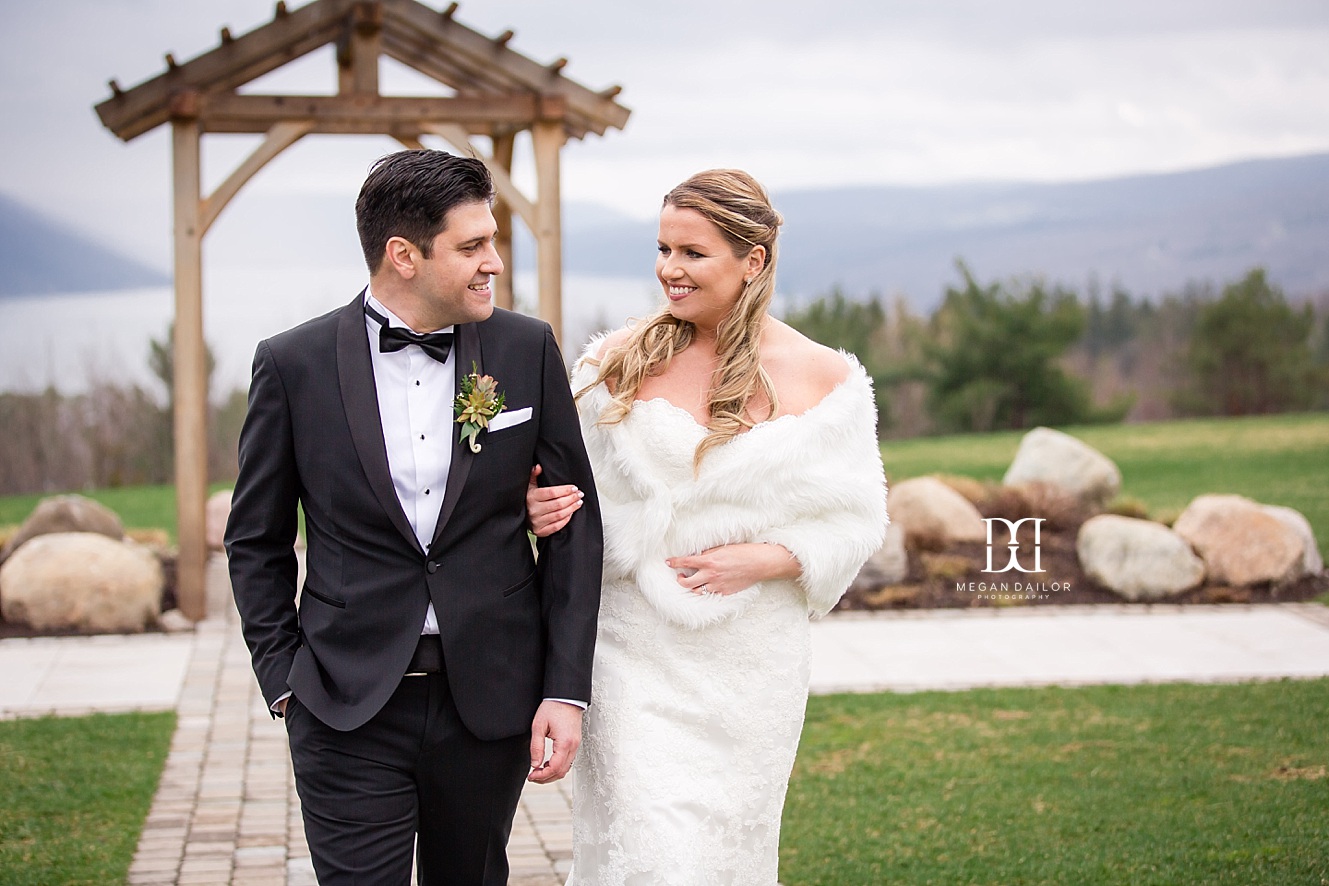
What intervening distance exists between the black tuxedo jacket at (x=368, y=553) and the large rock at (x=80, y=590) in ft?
20.0

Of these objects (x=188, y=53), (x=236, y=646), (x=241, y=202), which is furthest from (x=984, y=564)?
(x=241, y=202)

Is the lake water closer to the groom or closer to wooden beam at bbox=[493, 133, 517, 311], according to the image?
wooden beam at bbox=[493, 133, 517, 311]

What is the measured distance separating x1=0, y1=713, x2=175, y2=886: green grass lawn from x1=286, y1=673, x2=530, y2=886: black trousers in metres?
2.18

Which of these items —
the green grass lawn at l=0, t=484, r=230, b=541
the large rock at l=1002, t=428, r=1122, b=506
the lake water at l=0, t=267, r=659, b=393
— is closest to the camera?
the large rock at l=1002, t=428, r=1122, b=506

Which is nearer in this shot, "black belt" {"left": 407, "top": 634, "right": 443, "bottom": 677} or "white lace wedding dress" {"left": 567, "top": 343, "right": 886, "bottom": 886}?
"black belt" {"left": 407, "top": 634, "right": 443, "bottom": 677}

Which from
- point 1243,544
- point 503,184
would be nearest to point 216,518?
point 503,184

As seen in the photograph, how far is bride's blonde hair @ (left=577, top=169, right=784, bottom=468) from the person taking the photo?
2.94 m

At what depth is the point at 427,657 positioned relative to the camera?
8.57 feet

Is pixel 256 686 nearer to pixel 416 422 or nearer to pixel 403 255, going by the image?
pixel 416 422

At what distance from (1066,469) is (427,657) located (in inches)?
348

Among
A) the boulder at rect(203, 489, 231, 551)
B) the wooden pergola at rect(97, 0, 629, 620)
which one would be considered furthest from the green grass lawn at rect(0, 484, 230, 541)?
the wooden pergola at rect(97, 0, 629, 620)

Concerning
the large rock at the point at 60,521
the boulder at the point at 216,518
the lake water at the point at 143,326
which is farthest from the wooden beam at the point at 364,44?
the boulder at the point at 216,518

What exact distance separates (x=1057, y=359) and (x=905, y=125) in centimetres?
976

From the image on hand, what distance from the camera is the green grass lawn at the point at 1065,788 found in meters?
4.49
